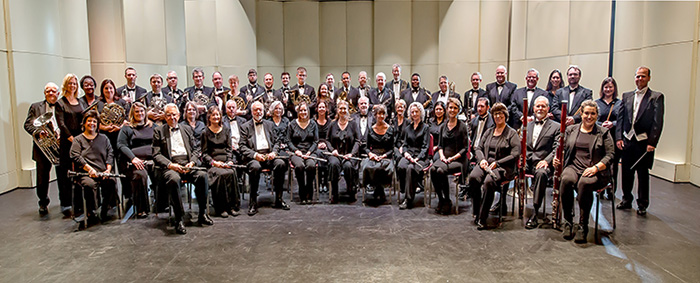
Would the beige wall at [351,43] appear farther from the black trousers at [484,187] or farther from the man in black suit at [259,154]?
the black trousers at [484,187]

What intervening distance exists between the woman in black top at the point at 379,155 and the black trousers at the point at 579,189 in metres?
2.00

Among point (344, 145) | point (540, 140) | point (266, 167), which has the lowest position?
point (266, 167)

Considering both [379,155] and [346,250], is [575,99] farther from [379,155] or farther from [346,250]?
[346,250]

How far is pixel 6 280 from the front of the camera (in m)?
3.65

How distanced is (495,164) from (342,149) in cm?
202

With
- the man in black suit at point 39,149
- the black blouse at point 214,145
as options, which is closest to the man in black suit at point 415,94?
the black blouse at point 214,145

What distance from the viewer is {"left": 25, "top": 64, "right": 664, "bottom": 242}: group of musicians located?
15.9ft

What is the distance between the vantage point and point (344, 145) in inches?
243

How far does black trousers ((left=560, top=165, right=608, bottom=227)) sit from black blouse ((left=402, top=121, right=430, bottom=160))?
169 cm

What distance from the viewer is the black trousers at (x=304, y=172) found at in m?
5.81

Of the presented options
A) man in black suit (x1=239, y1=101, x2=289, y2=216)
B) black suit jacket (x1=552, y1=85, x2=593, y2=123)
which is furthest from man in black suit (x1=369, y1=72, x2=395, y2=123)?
black suit jacket (x1=552, y1=85, x2=593, y2=123)

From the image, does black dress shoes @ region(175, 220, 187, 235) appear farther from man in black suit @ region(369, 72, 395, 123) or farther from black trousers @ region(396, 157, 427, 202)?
man in black suit @ region(369, 72, 395, 123)

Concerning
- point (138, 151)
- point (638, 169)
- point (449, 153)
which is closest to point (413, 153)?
point (449, 153)

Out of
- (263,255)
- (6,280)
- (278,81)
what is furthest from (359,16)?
(6,280)
